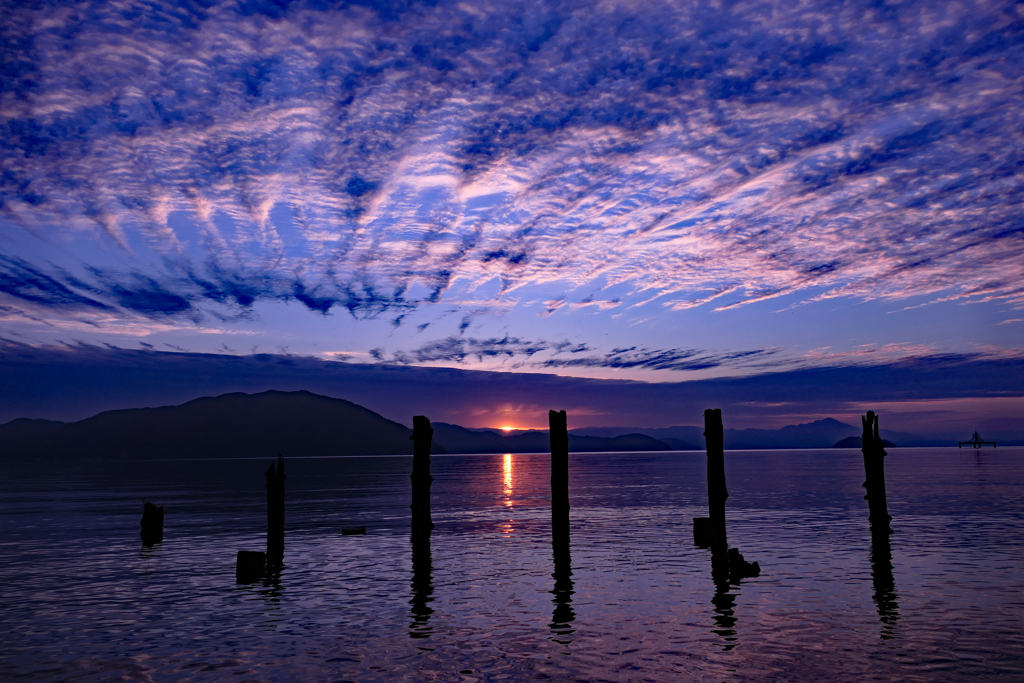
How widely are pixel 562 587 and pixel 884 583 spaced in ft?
30.1

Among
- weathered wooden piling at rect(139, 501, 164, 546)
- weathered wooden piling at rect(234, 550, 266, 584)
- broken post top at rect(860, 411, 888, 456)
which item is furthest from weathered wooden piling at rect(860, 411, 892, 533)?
weathered wooden piling at rect(139, 501, 164, 546)

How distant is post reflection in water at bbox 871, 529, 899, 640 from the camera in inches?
613

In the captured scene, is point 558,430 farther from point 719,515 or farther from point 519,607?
point 519,607

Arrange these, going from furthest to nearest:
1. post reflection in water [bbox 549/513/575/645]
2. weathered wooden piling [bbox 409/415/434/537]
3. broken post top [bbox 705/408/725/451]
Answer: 1. weathered wooden piling [bbox 409/415/434/537]
2. broken post top [bbox 705/408/725/451]
3. post reflection in water [bbox 549/513/575/645]

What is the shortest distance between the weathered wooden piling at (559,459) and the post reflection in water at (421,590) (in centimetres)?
485

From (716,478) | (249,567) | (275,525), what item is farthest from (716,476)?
(275,525)

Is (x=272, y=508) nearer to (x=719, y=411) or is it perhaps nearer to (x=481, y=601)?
(x=481, y=601)

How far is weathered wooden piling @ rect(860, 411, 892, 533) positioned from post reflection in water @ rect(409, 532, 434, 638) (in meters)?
16.6

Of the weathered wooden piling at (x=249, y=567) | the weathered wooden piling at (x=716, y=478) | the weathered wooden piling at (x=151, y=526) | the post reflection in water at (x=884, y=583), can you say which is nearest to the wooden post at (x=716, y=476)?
the weathered wooden piling at (x=716, y=478)

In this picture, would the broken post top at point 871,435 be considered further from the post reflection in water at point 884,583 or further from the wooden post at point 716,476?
the wooden post at point 716,476

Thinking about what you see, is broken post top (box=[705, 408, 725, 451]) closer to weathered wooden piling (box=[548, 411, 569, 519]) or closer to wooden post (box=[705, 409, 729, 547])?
wooden post (box=[705, 409, 729, 547])

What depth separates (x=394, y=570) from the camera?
76.9ft

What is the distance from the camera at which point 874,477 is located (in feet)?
91.7

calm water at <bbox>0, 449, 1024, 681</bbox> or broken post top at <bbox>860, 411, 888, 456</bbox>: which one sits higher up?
broken post top at <bbox>860, 411, 888, 456</bbox>
